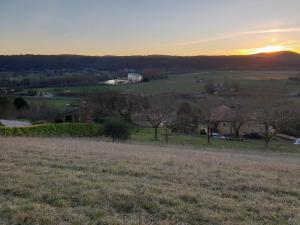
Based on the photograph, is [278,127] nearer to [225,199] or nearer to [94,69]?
[225,199]

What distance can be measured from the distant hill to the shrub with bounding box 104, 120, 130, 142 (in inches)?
2830

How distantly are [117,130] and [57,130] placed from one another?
237 inches

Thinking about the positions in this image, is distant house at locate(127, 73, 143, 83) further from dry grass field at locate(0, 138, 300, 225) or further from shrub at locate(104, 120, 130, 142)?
dry grass field at locate(0, 138, 300, 225)

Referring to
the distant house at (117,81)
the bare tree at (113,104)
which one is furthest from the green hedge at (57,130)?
the distant house at (117,81)

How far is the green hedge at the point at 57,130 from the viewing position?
32209 millimetres

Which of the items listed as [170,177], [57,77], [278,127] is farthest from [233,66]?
[170,177]

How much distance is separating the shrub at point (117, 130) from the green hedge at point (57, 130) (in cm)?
400

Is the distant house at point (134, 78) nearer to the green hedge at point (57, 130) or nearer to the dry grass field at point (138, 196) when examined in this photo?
the green hedge at point (57, 130)

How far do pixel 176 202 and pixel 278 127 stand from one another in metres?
45.3

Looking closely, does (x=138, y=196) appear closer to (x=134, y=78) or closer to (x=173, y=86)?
(x=173, y=86)

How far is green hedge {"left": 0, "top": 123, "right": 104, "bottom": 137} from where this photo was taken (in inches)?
1268

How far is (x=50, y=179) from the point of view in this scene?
793cm

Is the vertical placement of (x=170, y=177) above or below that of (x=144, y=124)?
above

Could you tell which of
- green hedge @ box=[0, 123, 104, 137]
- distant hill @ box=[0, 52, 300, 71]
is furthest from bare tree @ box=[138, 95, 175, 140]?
distant hill @ box=[0, 52, 300, 71]
